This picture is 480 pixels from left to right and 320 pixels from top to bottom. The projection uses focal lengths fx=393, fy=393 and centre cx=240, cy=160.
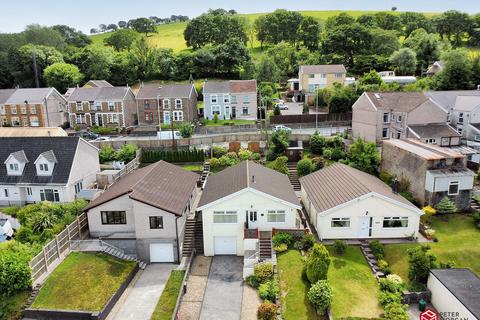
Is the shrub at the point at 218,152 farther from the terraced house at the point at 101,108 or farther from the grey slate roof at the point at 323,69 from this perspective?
the grey slate roof at the point at 323,69

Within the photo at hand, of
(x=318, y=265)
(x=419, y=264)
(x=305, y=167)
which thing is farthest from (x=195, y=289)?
(x=305, y=167)

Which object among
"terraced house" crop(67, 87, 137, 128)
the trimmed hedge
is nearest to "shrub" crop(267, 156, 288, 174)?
the trimmed hedge

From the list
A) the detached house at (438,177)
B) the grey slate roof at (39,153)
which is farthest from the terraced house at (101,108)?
the detached house at (438,177)

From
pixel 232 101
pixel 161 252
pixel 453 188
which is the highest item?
pixel 232 101

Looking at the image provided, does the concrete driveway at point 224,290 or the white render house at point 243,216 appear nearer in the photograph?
the concrete driveway at point 224,290

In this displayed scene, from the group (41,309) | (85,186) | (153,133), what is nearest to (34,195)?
(85,186)

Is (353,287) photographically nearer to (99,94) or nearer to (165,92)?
(165,92)
